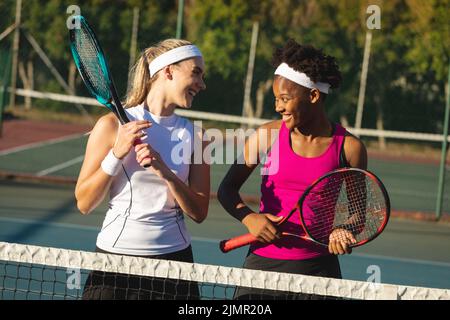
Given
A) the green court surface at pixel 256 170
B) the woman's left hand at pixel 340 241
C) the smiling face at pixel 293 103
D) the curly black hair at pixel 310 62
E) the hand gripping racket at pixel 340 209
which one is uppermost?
the curly black hair at pixel 310 62

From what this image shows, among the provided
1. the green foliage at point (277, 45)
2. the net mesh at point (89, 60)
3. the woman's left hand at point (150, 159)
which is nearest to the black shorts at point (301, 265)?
the woman's left hand at point (150, 159)

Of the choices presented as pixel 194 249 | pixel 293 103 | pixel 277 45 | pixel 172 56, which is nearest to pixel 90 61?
pixel 172 56

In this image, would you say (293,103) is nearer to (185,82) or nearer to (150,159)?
(185,82)

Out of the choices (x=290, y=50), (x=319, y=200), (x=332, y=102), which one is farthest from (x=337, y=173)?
(x=332, y=102)

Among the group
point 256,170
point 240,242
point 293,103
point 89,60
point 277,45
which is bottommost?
point 256,170

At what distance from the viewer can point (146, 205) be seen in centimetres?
337

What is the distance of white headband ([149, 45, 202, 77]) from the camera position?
3.40 meters

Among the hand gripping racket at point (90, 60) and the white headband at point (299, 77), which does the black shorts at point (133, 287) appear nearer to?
the hand gripping racket at point (90, 60)

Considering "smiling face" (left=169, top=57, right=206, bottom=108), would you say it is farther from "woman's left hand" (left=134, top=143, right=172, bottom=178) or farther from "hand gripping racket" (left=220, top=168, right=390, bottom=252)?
"hand gripping racket" (left=220, top=168, right=390, bottom=252)

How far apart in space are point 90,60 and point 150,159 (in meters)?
0.69

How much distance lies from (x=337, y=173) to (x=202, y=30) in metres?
11.7

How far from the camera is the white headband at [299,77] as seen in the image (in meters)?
3.60

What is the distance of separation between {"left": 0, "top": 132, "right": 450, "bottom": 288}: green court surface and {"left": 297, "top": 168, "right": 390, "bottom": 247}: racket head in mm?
3553

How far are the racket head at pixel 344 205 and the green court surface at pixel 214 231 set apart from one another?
3.55m
